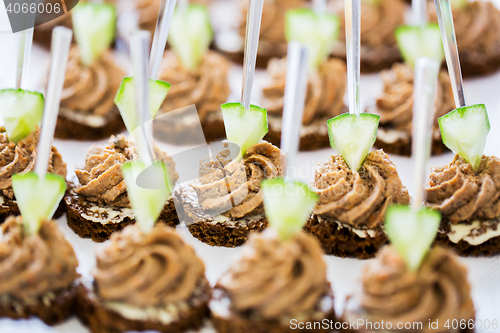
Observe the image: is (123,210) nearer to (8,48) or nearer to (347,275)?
(347,275)

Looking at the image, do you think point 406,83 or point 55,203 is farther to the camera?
point 406,83

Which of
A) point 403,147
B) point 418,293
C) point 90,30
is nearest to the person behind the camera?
point 418,293

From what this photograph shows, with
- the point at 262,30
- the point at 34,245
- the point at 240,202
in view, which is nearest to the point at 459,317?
the point at 240,202

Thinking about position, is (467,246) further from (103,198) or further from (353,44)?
(103,198)

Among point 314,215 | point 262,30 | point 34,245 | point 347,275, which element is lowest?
point 347,275

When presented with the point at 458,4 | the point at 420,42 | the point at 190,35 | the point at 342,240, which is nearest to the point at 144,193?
the point at 342,240

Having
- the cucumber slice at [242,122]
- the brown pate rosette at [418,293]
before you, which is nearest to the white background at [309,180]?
the brown pate rosette at [418,293]
